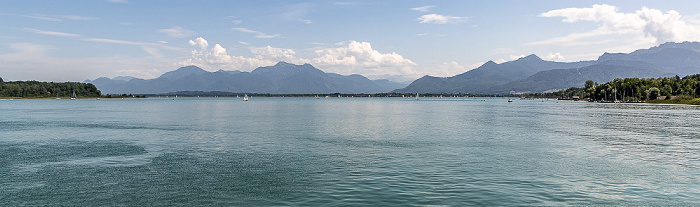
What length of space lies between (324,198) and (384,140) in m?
39.5

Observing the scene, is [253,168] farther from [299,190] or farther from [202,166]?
[299,190]

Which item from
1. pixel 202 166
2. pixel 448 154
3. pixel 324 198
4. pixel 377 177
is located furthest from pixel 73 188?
pixel 448 154

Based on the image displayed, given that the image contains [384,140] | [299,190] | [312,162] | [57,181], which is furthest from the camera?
[384,140]

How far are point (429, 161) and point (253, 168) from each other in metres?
18.2

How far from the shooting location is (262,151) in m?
54.8

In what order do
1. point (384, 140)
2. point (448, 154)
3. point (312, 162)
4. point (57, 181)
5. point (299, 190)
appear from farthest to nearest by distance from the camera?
point (384, 140), point (448, 154), point (312, 162), point (57, 181), point (299, 190)

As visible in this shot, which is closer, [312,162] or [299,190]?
[299,190]

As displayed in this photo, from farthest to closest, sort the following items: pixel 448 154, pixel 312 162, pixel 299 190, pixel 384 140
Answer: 1. pixel 384 140
2. pixel 448 154
3. pixel 312 162
4. pixel 299 190

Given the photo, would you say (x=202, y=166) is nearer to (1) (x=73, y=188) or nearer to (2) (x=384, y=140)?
(1) (x=73, y=188)

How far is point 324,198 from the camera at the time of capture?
29578mm

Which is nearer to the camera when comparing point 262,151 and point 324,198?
point 324,198

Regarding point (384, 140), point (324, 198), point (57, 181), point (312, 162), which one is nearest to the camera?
point (324, 198)

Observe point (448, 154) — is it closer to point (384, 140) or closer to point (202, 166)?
point (384, 140)

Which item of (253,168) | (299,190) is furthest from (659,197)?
(253,168)
